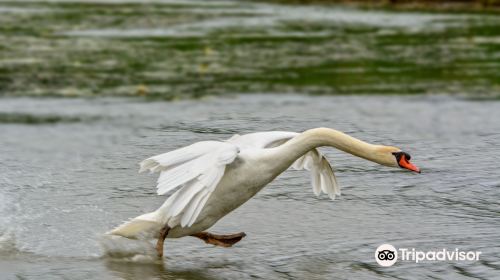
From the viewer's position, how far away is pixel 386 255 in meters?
6.81

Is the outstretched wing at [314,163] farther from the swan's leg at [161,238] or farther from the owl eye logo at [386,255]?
the owl eye logo at [386,255]

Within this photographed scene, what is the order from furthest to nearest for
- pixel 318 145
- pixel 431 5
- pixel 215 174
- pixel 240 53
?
pixel 431 5, pixel 240 53, pixel 318 145, pixel 215 174

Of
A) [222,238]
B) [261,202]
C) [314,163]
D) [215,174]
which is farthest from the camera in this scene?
[261,202]

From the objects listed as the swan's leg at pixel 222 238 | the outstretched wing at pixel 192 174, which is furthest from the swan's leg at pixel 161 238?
the swan's leg at pixel 222 238

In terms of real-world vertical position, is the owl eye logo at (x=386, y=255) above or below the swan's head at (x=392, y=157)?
below

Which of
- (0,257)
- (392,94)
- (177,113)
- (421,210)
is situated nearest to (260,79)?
(392,94)

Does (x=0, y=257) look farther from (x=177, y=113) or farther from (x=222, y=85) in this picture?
(x=222, y=85)

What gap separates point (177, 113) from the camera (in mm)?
13695

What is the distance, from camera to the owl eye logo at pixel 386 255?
6695 millimetres

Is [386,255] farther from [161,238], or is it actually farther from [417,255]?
[161,238]

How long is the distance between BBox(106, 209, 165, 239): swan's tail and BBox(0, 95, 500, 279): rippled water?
14 cm

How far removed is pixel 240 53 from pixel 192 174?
48.0ft

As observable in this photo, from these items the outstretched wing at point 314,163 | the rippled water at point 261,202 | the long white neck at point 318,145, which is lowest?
the rippled water at point 261,202

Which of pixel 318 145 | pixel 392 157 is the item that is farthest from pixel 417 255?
pixel 318 145
